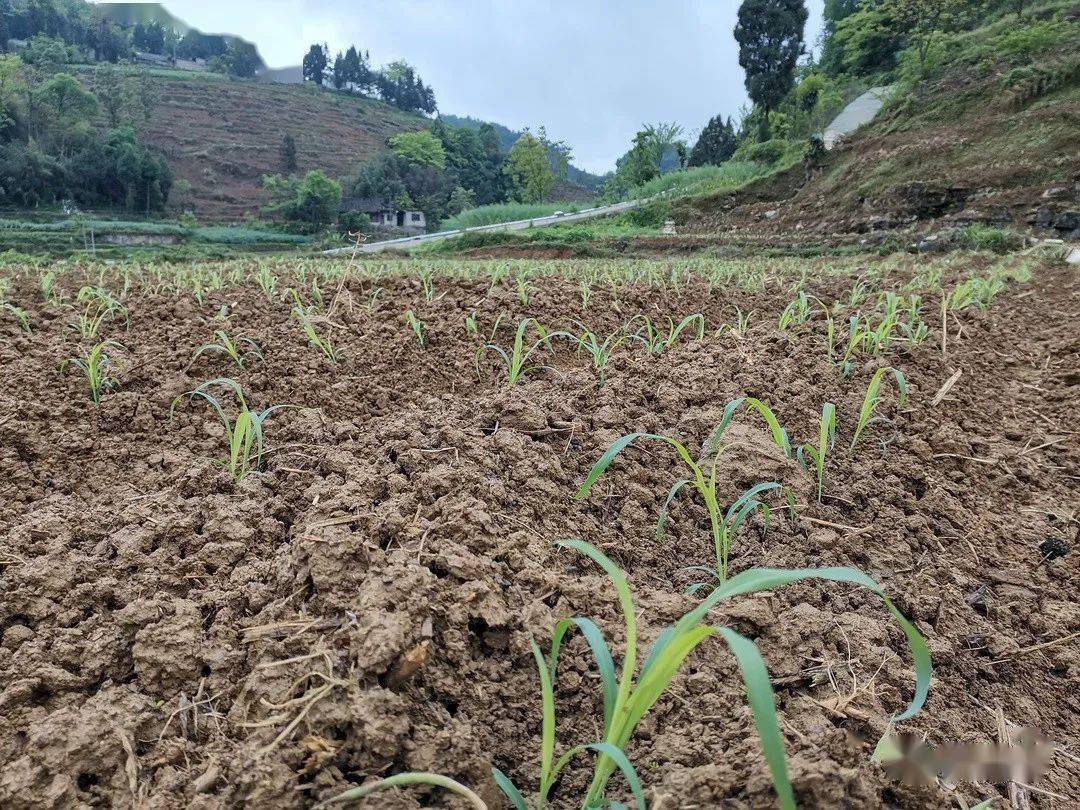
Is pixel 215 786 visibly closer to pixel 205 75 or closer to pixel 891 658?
pixel 891 658

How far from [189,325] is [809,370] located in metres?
2.90

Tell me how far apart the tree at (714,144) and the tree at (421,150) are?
26.8 m

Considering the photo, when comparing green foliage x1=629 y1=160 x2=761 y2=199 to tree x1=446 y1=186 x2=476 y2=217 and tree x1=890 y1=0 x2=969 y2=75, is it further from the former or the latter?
tree x1=446 y1=186 x2=476 y2=217

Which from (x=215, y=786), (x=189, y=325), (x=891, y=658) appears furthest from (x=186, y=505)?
(x=189, y=325)

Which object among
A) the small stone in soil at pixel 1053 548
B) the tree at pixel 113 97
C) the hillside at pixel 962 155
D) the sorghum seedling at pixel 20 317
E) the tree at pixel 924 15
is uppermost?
the tree at pixel 113 97

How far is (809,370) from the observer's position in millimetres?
2389

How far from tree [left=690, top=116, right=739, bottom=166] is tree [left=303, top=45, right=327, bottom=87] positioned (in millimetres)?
68106

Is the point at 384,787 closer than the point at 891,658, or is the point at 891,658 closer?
the point at 384,787

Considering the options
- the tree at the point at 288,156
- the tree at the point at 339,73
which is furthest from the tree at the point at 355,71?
the tree at the point at 288,156

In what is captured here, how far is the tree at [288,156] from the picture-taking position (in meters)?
59.0

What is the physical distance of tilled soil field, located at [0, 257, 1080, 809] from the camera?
759 millimetres

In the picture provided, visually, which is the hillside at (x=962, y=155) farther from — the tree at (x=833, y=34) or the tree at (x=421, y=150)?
the tree at (x=421, y=150)

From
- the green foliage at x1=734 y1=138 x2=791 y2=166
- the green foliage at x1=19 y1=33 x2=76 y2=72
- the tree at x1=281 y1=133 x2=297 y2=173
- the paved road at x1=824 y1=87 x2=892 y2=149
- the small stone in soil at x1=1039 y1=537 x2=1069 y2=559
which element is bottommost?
the small stone in soil at x1=1039 y1=537 x2=1069 y2=559

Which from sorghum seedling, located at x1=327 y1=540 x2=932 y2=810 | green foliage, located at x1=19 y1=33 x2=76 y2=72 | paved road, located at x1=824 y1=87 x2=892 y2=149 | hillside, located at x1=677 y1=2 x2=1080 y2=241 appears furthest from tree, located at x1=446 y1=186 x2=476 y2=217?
sorghum seedling, located at x1=327 y1=540 x2=932 y2=810
